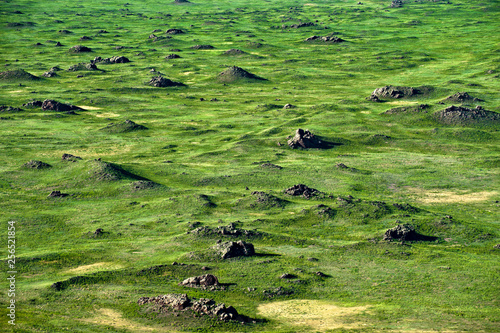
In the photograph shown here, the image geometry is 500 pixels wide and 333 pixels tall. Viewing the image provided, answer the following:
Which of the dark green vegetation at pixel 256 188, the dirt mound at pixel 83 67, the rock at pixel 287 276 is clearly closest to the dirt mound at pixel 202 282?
the dark green vegetation at pixel 256 188

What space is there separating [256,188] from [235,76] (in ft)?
176

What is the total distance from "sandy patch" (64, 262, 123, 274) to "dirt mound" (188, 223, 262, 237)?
5881 millimetres

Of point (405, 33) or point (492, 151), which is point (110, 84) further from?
point (405, 33)

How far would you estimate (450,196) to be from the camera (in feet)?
150

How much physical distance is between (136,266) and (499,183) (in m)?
31.5

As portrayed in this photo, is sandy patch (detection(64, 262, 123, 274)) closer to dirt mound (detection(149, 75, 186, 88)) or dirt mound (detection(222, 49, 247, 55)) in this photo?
dirt mound (detection(149, 75, 186, 88))

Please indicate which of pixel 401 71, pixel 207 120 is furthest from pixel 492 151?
pixel 401 71

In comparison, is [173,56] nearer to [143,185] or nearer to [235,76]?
[235,76]

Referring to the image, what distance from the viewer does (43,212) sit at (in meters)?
40.4

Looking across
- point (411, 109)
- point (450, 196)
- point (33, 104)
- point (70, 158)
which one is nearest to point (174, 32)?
point (33, 104)

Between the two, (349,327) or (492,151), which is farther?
(492,151)

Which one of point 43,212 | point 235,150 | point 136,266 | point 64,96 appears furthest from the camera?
point 64,96

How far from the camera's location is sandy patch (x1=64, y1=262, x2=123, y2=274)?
100 ft

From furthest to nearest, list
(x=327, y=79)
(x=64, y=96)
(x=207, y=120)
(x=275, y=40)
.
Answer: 1. (x=275, y=40)
2. (x=327, y=79)
3. (x=64, y=96)
4. (x=207, y=120)
